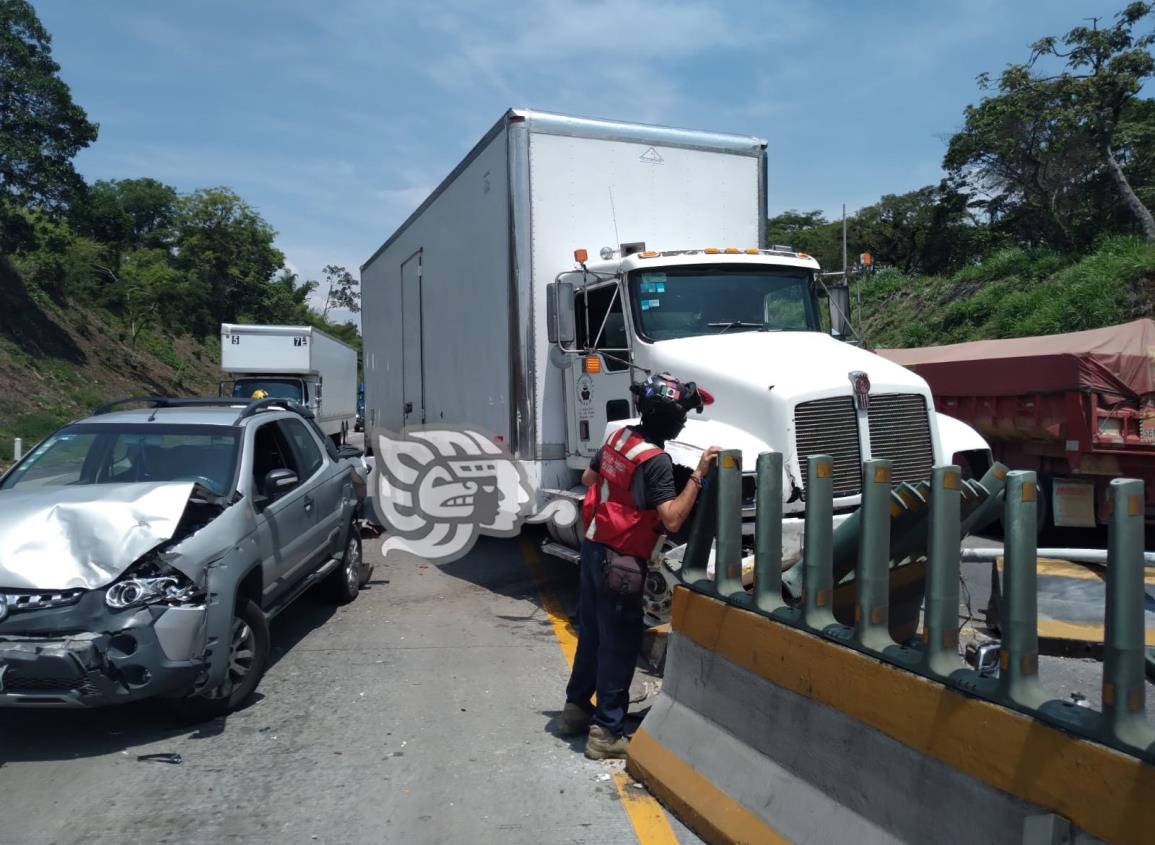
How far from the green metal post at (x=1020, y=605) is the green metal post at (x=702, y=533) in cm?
176

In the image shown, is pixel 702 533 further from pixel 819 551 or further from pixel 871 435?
pixel 871 435

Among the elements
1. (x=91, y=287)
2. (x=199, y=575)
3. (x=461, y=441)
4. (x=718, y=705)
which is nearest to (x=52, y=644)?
(x=199, y=575)

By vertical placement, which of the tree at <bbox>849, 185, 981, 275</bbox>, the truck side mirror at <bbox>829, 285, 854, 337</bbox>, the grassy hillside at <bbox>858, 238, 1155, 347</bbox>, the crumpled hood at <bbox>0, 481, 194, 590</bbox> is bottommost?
the crumpled hood at <bbox>0, 481, 194, 590</bbox>

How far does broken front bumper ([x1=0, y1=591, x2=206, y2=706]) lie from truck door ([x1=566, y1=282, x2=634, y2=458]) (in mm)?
4152

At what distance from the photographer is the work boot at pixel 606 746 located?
482 cm

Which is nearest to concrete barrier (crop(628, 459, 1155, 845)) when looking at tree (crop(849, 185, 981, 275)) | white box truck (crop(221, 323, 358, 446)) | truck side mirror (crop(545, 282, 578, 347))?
truck side mirror (crop(545, 282, 578, 347))

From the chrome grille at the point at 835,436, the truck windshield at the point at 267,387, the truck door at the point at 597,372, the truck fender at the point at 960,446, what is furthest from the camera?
the truck windshield at the point at 267,387

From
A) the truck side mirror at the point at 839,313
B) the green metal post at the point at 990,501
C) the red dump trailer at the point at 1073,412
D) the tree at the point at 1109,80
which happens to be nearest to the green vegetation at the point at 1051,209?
the tree at the point at 1109,80

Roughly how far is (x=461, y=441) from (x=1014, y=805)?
27.4ft

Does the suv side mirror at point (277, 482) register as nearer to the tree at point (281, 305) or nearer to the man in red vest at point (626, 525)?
the man in red vest at point (626, 525)

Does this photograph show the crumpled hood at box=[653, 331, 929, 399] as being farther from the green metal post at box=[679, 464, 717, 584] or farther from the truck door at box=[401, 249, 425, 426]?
the truck door at box=[401, 249, 425, 426]

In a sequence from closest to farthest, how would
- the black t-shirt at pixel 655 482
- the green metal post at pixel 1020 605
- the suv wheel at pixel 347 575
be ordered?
the green metal post at pixel 1020 605 → the black t-shirt at pixel 655 482 → the suv wheel at pixel 347 575

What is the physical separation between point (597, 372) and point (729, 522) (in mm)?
3936

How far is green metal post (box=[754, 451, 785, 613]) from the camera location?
3988mm
